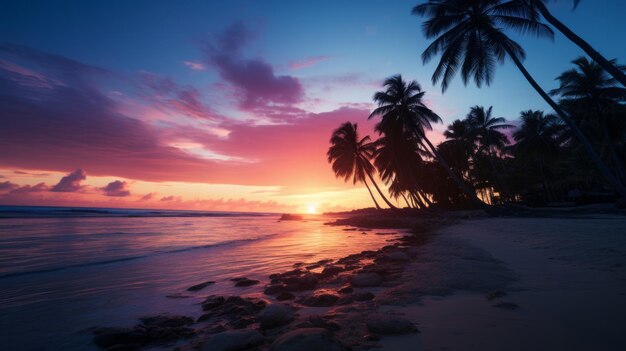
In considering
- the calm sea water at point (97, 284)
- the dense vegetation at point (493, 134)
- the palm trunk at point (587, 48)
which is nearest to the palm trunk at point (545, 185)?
the dense vegetation at point (493, 134)

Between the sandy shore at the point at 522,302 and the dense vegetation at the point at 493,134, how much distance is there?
22.9ft

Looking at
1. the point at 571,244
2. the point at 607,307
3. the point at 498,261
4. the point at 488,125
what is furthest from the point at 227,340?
the point at 488,125

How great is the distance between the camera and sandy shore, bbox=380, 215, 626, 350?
2516 mm

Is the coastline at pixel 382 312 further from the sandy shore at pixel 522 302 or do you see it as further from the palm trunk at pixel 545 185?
the palm trunk at pixel 545 185

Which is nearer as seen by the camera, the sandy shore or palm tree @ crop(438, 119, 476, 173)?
the sandy shore

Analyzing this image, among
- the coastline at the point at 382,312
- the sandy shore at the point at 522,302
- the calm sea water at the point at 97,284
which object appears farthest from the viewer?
the calm sea water at the point at 97,284

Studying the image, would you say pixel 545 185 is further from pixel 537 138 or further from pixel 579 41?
pixel 579 41

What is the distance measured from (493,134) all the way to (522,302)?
124 feet

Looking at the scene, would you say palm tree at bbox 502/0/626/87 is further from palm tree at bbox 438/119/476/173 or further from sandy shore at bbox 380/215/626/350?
palm tree at bbox 438/119/476/173

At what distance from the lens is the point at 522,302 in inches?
135

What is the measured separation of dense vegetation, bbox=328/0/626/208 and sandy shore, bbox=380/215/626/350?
6983 mm

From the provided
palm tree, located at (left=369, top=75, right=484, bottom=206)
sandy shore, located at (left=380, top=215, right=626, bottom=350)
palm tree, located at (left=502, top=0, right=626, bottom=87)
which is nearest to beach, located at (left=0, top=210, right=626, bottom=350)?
sandy shore, located at (left=380, top=215, right=626, bottom=350)

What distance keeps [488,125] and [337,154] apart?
63.2 feet

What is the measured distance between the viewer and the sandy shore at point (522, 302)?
2516 mm
